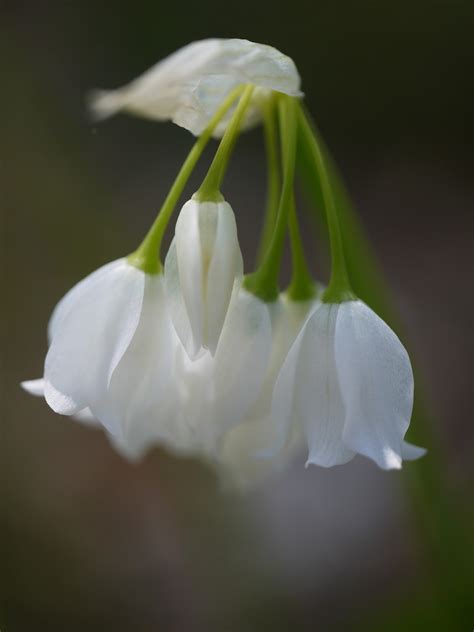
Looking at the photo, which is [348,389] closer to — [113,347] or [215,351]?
[215,351]

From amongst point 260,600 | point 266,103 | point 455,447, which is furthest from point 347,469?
point 266,103

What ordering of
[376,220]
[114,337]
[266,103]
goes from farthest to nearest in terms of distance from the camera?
[376,220] → [266,103] → [114,337]

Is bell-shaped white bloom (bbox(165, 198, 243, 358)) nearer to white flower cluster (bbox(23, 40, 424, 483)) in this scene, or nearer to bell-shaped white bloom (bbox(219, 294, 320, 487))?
white flower cluster (bbox(23, 40, 424, 483))

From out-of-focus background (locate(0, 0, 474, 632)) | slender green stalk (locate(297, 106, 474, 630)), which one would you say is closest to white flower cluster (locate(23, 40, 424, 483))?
slender green stalk (locate(297, 106, 474, 630))

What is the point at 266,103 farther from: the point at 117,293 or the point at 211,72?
the point at 117,293

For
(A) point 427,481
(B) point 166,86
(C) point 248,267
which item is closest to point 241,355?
(B) point 166,86

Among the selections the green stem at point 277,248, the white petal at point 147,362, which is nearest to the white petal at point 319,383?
the green stem at point 277,248
